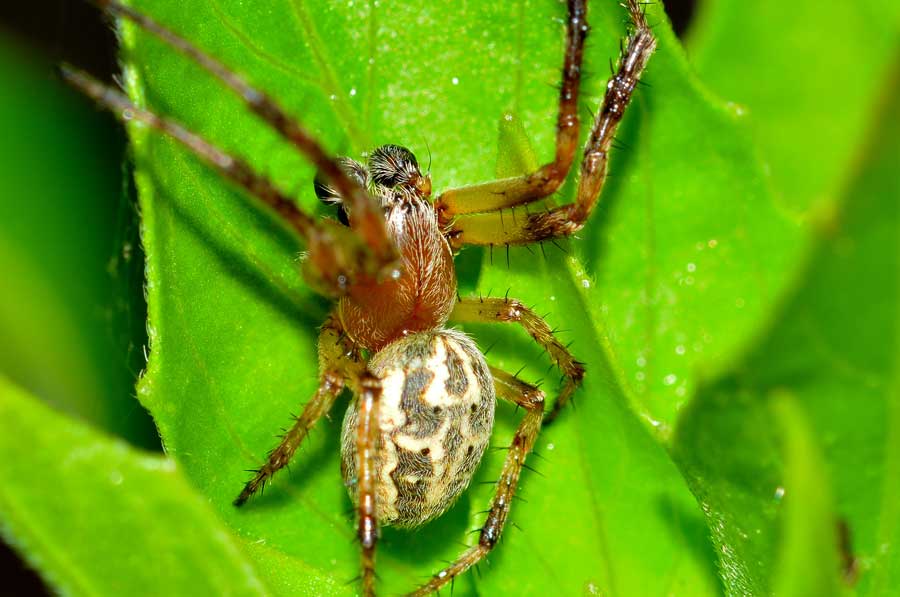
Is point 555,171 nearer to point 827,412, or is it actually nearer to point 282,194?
point 282,194

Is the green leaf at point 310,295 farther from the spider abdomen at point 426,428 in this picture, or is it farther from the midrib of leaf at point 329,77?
the spider abdomen at point 426,428

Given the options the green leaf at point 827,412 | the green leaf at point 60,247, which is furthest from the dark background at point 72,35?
the green leaf at point 827,412

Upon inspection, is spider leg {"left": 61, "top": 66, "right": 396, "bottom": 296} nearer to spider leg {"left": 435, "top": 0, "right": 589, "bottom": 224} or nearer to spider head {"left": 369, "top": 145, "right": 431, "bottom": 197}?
spider head {"left": 369, "top": 145, "right": 431, "bottom": 197}

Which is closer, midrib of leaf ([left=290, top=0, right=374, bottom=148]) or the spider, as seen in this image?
midrib of leaf ([left=290, top=0, right=374, bottom=148])

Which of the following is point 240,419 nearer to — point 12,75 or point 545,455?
point 545,455

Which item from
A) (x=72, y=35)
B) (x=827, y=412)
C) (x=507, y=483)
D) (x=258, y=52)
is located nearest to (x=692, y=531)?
(x=507, y=483)

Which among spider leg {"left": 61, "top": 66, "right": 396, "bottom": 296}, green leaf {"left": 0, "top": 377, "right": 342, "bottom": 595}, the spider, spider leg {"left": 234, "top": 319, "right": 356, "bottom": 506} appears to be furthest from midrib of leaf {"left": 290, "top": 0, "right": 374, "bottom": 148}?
green leaf {"left": 0, "top": 377, "right": 342, "bottom": 595}

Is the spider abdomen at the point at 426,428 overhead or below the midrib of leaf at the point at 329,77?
below
